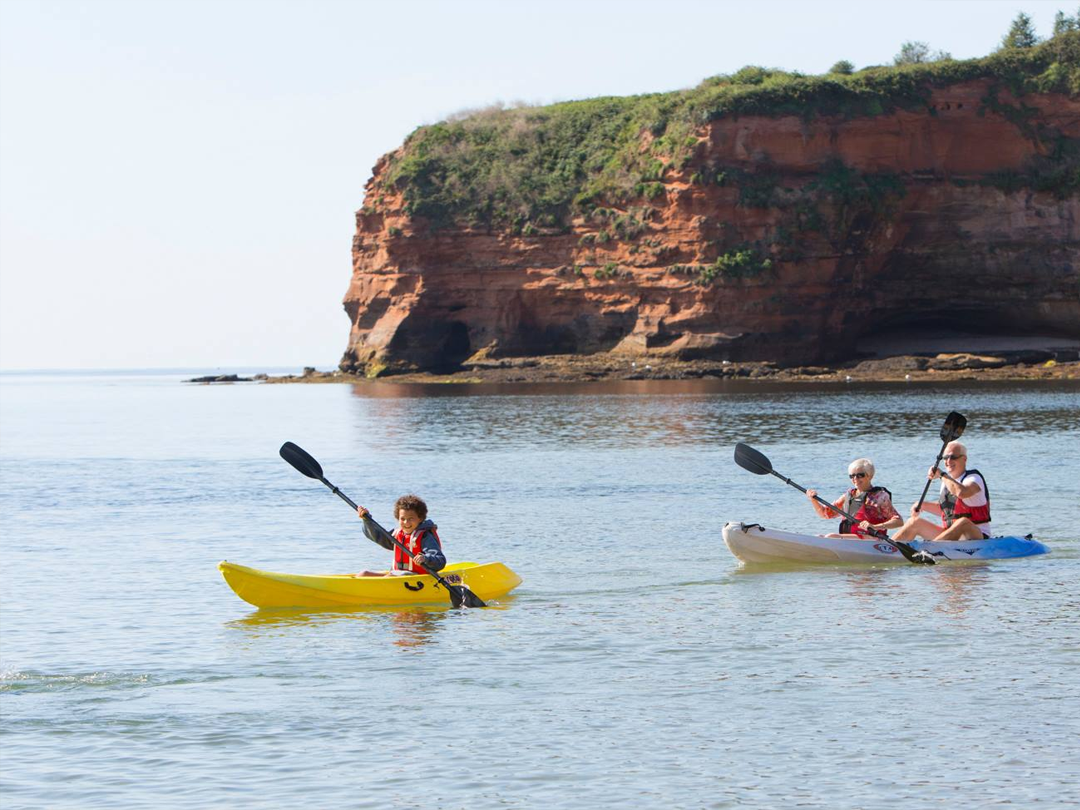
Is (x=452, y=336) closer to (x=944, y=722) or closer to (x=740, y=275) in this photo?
(x=740, y=275)

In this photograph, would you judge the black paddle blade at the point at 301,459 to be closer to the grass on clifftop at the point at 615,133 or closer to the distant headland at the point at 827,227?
the distant headland at the point at 827,227

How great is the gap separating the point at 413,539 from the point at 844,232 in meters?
62.9

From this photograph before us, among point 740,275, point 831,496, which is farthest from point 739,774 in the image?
point 740,275

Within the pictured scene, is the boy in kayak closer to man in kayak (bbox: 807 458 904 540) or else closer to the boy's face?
the boy's face

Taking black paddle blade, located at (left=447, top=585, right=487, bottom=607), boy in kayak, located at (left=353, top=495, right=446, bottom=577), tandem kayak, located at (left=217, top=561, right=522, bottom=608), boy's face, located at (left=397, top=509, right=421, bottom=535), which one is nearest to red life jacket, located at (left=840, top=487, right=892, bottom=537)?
black paddle blade, located at (left=447, top=585, right=487, bottom=607)

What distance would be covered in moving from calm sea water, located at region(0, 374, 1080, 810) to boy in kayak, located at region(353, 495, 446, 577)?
58 centimetres

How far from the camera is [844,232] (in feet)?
244

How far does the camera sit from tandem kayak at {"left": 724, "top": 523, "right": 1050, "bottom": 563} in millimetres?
17312

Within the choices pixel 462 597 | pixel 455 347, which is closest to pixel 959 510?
pixel 462 597

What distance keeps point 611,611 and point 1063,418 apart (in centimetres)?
3004

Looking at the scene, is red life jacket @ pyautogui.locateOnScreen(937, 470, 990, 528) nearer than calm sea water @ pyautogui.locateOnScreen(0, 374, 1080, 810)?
No

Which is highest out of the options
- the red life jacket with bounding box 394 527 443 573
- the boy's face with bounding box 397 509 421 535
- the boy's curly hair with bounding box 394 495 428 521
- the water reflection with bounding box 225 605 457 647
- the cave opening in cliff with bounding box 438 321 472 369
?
the cave opening in cliff with bounding box 438 321 472 369

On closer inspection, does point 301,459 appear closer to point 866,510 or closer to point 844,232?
point 866,510

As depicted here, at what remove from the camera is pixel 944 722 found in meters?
9.87
